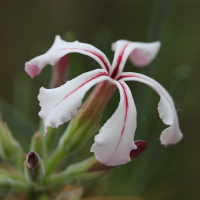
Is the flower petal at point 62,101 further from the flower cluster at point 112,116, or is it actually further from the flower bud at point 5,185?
the flower bud at point 5,185

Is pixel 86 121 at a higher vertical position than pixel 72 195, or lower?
higher

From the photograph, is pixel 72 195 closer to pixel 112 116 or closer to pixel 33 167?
pixel 33 167

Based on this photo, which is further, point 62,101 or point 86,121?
point 86,121

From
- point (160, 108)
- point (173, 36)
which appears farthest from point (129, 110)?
point (173, 36)

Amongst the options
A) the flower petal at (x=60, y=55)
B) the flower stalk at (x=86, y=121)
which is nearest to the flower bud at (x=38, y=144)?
the flower stalk at (x=86, y=121)

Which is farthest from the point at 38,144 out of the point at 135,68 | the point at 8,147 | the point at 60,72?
the point at 135,68

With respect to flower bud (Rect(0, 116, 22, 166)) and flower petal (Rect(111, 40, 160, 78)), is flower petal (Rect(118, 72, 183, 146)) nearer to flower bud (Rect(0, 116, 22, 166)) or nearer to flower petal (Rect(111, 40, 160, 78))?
flower petal (Rect(111, 40, 160, 78))
